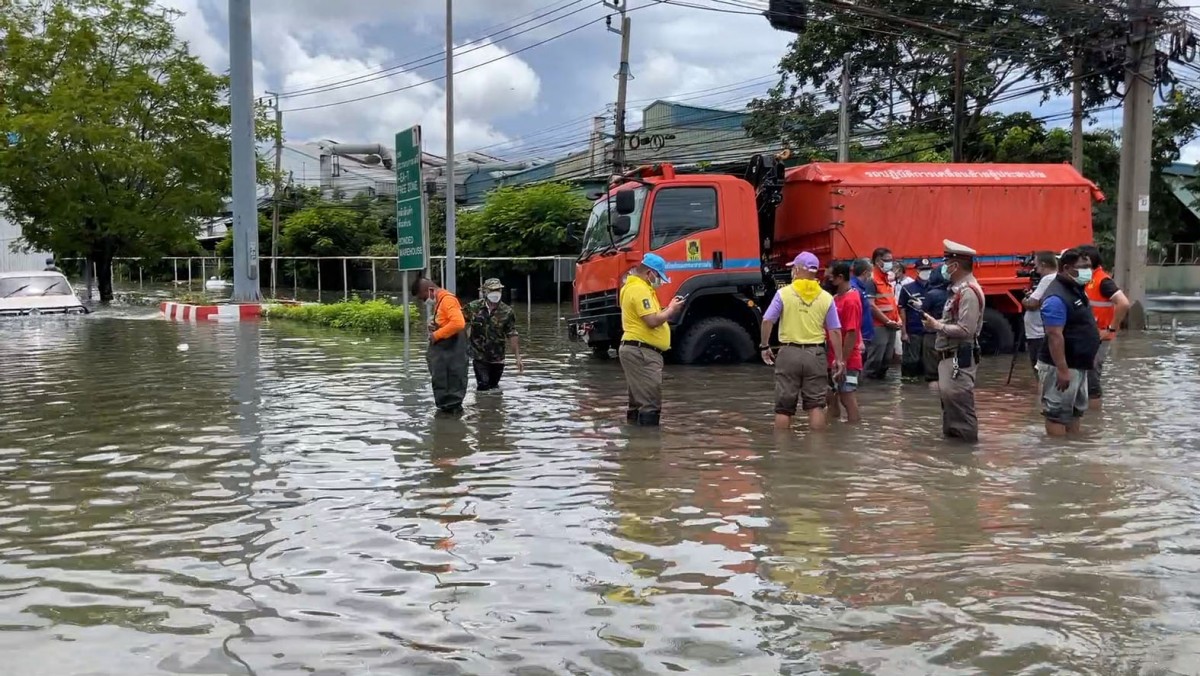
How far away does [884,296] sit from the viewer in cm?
1155

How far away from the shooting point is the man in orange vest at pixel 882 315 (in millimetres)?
11461

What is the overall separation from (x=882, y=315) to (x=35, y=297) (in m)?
20.7

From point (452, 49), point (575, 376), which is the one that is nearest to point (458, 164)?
Result: point (452, 49)

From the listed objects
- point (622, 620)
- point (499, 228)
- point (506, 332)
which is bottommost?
point (622, 620)

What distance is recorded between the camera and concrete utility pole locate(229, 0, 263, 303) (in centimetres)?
2558

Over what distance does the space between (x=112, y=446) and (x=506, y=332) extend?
435cm

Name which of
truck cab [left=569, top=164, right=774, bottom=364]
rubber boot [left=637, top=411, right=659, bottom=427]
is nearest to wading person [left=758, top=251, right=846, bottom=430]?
rubber boot [left=637, top=411, right=659, bottom=427]

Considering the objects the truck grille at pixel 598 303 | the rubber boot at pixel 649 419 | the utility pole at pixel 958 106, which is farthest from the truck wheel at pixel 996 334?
the utility pole at pixel 958 106

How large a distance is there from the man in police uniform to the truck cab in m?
4.85

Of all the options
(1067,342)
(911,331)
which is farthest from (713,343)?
(1067,342)

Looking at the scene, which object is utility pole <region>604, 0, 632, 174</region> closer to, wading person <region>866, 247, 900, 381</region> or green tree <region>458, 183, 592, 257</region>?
green tree <region>458, 183, 592, 257</region>

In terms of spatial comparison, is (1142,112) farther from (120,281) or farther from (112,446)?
(120,281)

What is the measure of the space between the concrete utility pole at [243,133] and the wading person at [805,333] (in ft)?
67.8

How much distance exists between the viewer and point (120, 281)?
5131 cm
